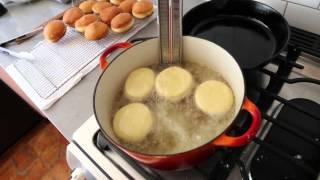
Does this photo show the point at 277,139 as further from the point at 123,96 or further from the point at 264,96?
the point at 123,96

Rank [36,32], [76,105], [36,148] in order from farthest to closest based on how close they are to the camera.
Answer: [36,148] → [36,32] → [76,105]

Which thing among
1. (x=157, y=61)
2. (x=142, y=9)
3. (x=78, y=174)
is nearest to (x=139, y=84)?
(x=157, y=61)

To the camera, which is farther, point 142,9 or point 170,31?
point 142,9

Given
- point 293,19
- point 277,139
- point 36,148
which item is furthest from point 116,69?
point 36,148

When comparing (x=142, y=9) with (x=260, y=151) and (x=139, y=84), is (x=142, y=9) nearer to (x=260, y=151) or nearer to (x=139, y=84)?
(x=139, y=84)

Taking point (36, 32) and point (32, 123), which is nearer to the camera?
point (36, 32)
